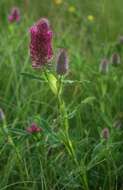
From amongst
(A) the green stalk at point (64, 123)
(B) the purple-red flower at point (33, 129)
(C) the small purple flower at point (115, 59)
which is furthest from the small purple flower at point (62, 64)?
(C) the small purple flower at point (115, 59)

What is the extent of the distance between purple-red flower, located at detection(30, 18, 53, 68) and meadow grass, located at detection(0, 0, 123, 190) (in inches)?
2.6

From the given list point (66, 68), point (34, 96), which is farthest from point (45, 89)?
point (66, 68)

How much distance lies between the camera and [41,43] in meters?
1.72

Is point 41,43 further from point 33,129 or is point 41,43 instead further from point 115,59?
point 115,59

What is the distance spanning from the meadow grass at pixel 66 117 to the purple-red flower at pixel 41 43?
0.07 metres

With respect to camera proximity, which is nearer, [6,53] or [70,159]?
[70,159]

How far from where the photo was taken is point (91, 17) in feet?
12.7

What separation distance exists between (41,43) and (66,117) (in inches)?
10.3

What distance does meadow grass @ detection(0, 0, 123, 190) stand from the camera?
1907 millimetres

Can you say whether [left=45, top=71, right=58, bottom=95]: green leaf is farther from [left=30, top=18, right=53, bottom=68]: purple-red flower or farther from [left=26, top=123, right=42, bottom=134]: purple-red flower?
[left=26, top=123, right=42, bottom=134]: purple-red flower

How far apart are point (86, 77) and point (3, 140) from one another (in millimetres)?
886

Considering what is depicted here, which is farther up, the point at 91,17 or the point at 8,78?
Answer: the point at 91,17

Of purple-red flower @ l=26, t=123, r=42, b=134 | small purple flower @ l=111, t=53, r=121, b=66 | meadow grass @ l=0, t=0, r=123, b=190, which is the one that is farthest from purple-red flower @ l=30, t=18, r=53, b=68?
small purple flower @ l=111, t=53, r=121, b=66

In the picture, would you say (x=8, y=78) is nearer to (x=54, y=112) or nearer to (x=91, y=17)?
(x=54, y=112)
